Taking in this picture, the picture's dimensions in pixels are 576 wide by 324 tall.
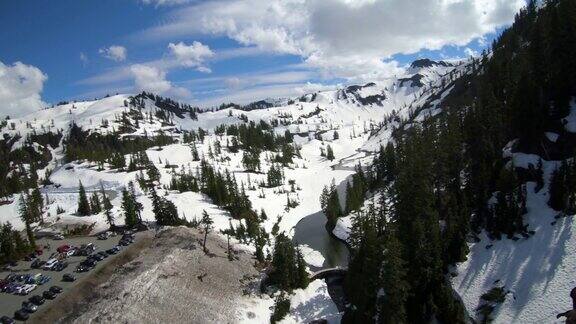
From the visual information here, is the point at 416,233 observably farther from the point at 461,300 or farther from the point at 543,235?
the point at 543,235

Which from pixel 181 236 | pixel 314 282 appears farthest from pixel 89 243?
pixel 314 282

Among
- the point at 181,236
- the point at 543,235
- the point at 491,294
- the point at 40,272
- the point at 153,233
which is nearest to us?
the point at 491,294

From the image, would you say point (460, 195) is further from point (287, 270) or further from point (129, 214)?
point (129, 214)

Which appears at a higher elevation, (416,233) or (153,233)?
(416,233)

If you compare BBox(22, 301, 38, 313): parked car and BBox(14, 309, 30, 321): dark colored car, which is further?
BBox(22, 301, 38, 313): parked car

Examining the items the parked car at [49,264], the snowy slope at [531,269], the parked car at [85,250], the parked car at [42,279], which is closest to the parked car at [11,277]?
the parked car at [49,264]

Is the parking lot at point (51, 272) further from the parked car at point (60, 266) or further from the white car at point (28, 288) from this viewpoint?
the parked car at point (60, 266)

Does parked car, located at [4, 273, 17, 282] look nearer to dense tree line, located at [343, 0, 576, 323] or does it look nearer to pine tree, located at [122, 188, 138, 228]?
pine tree, located at [122, 188, 138, 228]

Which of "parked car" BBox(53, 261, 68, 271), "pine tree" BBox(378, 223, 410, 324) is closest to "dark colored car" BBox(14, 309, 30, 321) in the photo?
"parked car" BBox(53, 261, 68, 271)

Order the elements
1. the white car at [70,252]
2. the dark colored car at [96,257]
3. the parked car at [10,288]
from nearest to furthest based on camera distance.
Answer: the parked car at [10,288] < the dark colored car at [96,257] < the white car at [70,252]
